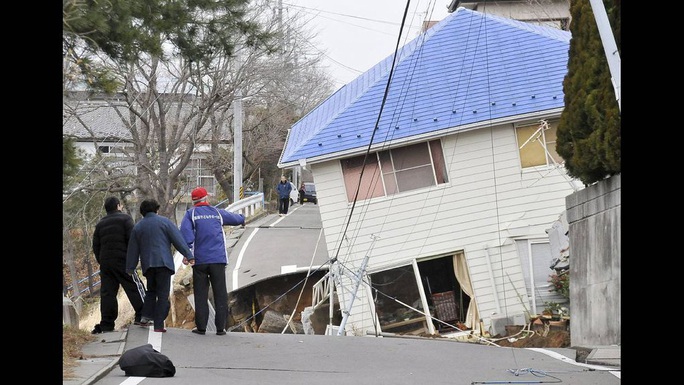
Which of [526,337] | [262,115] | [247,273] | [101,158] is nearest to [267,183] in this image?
[262,115]

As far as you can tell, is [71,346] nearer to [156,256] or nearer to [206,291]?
[156,256]

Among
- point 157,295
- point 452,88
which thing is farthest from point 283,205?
point 157,295

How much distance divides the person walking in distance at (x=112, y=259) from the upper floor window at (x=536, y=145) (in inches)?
558

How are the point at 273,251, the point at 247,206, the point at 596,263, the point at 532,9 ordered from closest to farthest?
the point at 596,263 < the point at 273,251 < the point at 532,9 < the point at 247,206

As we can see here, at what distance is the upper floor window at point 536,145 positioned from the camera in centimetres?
2555

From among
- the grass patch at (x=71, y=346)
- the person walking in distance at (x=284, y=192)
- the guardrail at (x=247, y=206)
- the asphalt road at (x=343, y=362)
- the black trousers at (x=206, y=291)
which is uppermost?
the person walking in distance at (x=284, y=192)

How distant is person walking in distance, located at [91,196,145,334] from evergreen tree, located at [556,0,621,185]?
22.1 feet

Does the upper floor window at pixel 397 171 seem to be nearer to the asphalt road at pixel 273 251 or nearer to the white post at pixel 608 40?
the asphalt road at pixel 273 251

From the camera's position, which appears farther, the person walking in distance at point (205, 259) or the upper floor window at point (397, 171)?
the upper floor window at point (397, 171)

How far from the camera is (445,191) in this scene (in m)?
25.8

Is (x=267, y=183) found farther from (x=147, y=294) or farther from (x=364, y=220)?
(x=147, y=294)

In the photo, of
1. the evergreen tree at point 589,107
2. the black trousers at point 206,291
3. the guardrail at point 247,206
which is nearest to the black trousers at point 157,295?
the black trousers at point 206,291

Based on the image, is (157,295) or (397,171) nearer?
(157,295)

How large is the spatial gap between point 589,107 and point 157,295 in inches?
266
